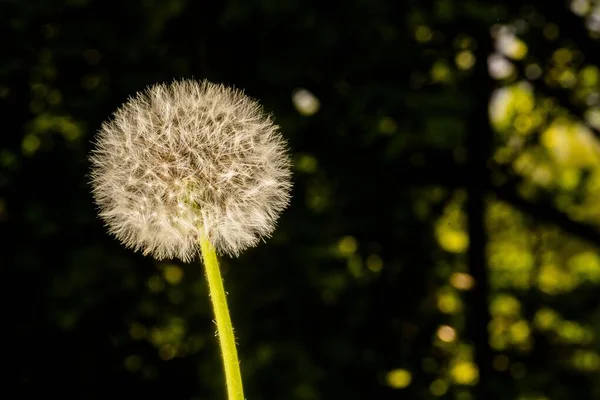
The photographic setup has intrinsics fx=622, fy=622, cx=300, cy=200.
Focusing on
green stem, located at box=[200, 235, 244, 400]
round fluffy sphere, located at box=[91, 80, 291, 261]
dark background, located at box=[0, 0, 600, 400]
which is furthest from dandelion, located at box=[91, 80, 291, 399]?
dark background, located at box=[0, 0, 600, 400]

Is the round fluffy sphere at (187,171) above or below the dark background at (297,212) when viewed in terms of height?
below

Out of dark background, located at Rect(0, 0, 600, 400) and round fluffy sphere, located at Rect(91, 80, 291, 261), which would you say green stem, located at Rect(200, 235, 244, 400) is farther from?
dark background, located at Rect(0, 0, 600, 400)

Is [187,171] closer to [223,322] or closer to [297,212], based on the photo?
[223,322]

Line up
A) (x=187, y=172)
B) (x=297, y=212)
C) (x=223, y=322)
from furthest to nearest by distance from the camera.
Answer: (x=297, y=212) < (x=187, y=172) < (x=223, y=322)

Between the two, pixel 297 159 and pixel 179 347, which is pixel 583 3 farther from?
pixel 179 347

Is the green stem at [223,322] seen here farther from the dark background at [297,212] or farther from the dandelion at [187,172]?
the dark background at [297,212]

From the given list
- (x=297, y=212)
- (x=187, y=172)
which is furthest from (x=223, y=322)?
(x=297, y=212)

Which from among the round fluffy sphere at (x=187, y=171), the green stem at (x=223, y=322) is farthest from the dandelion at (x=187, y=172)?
the green stem at (x=223, y=322)
